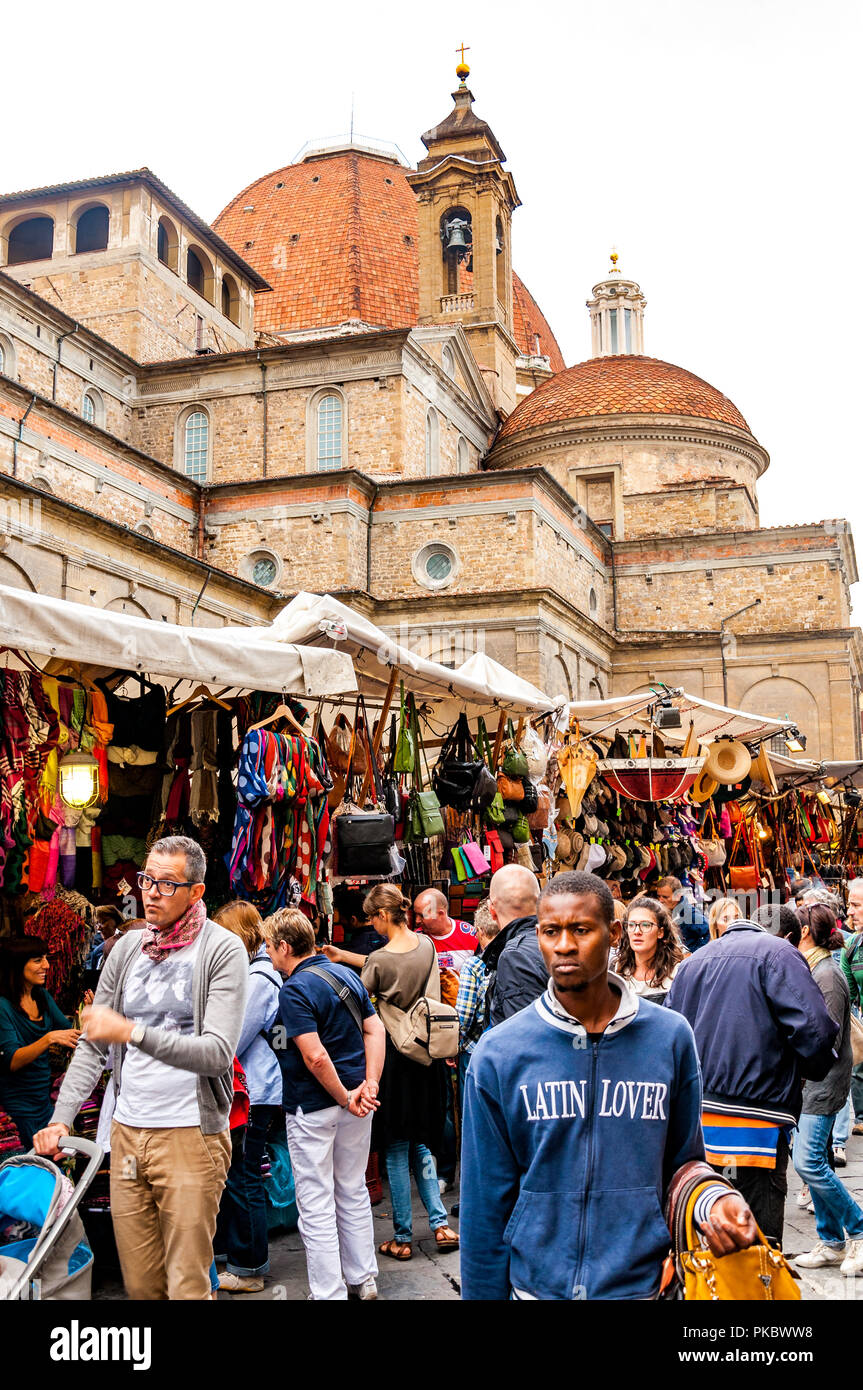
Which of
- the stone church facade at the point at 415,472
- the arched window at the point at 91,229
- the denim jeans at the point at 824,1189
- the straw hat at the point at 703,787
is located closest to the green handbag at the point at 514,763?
the straw hat at the point at 703,787

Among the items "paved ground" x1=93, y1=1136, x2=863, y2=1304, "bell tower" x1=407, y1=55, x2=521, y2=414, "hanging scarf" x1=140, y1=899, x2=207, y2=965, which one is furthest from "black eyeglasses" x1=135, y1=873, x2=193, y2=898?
"bell tower" x1=407, y1=55, x2=521, y2=414

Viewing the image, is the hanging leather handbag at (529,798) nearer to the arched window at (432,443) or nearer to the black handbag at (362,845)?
the black handbag at (362,845)

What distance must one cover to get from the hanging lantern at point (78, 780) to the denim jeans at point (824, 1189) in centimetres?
380

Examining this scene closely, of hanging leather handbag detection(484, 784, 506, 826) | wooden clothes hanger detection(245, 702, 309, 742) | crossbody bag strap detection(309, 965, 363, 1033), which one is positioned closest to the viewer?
crossbody bag strap detection(309, 965, 363, 1033)

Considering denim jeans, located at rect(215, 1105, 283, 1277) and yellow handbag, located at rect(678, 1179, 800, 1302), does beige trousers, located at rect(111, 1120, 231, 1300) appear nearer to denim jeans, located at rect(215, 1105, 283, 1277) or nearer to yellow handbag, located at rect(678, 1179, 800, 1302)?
denim jeans, located at rect(215, 1105, 283, 1277)

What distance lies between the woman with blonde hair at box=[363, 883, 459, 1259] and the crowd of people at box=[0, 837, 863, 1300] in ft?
0.04

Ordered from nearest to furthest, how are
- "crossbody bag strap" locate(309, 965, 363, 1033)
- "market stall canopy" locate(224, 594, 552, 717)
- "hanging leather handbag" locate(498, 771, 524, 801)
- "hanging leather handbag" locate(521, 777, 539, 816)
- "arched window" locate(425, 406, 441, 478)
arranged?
"crossbody bag strap" locate(309, 965, 363, 1033) < "market stall canopy" locate(224, 594, 552, 717) < "hanging leather handbag" locate(498, 771, 524, 801) < "hanging leather handbag" locate(521, 777, 539, 816) < "arched window" locate(425, 406, 441, 478)

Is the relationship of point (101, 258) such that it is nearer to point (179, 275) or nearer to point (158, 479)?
point (179, 275)

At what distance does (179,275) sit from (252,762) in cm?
2875

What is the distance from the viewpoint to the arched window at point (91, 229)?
3052 cm

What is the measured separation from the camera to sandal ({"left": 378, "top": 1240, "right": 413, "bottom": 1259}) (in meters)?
5.42

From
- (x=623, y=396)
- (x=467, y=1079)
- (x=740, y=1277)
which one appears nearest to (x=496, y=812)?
(x=467, y=1079)

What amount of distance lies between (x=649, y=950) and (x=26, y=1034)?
112 inches
